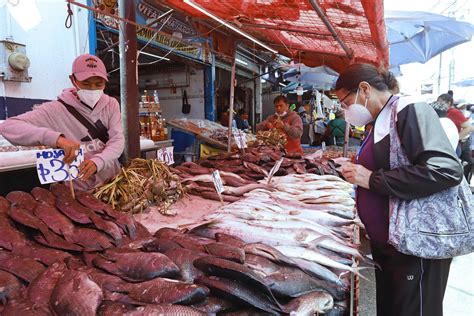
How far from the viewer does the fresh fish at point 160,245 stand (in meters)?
1.81

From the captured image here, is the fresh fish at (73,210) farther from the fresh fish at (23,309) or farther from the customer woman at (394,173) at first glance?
the customer woman at (394,173)

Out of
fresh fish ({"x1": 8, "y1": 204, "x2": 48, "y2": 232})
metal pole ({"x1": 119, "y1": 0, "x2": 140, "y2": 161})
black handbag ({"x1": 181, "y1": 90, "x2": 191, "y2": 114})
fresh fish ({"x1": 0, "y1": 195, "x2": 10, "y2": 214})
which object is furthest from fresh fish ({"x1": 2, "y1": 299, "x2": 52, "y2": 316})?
black handbag ({"x1": 181, "y1": 90, "x2": 191, "y2": 114})

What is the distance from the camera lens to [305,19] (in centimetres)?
436

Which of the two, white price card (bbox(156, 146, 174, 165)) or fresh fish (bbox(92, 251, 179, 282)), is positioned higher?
white price card (bbox(156, 146, 174, 165))

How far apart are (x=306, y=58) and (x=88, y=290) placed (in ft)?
24.7

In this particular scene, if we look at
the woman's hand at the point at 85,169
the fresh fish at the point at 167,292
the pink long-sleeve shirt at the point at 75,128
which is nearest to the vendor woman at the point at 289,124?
the pink long-sleeve shirt at the point at 75,128

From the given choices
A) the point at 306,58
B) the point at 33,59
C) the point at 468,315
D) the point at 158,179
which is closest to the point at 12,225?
the point at 158,179

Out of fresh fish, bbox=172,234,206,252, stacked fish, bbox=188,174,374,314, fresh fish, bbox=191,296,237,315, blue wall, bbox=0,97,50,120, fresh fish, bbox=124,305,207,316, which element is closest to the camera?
fresh fish, bbox=124,305,207,316

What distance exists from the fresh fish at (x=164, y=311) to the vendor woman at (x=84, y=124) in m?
1.73

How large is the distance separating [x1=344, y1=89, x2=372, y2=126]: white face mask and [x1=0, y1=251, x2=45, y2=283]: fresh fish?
82.3 inches

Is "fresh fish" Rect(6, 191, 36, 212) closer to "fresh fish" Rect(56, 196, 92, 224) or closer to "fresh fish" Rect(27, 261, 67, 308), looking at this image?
"fresh fish" Rect(56, 196, 92, 224)

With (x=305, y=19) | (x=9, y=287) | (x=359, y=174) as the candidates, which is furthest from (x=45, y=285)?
(x=305, y=19)

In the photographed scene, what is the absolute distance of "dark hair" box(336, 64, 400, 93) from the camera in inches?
86.3

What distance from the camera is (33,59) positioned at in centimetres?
511
